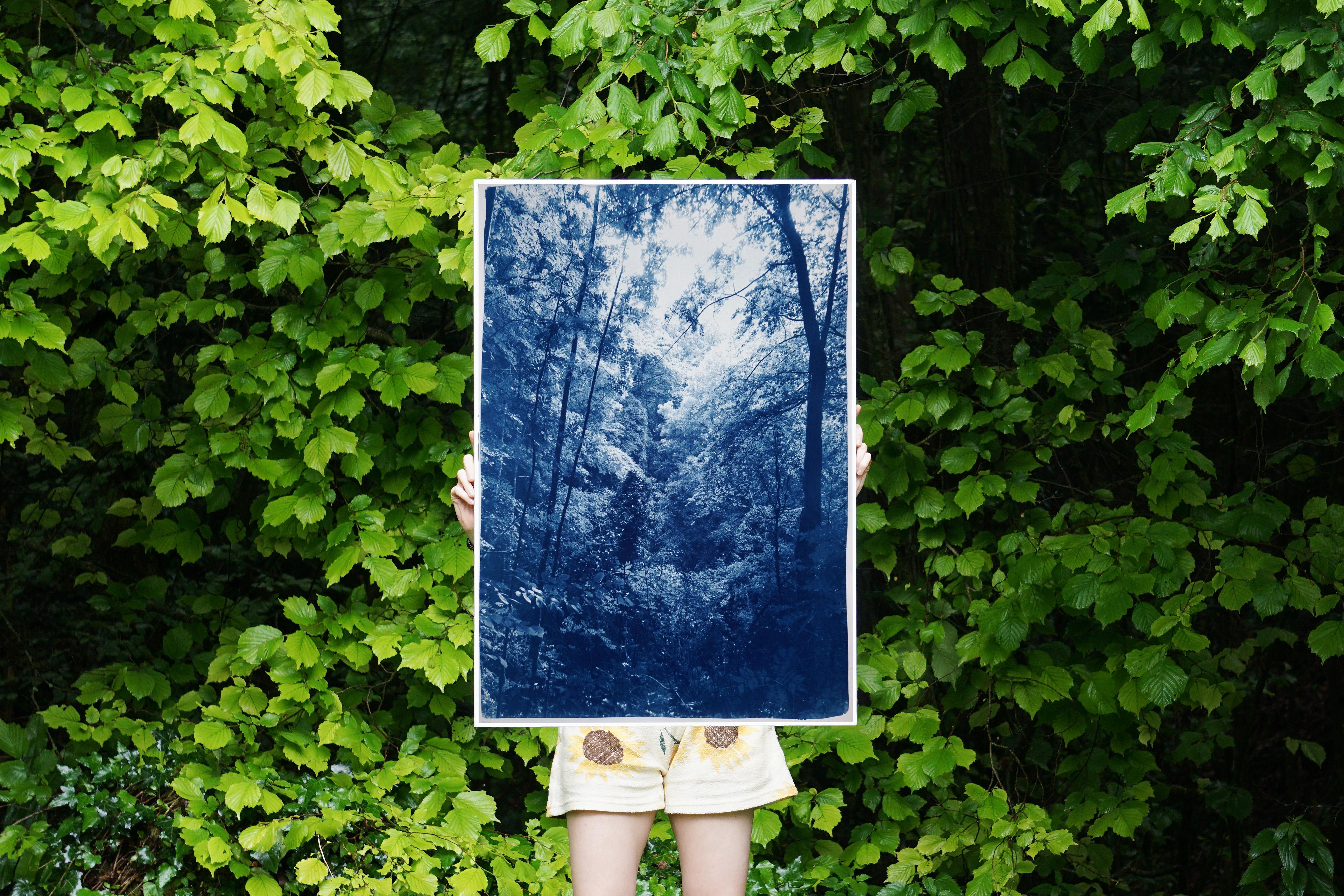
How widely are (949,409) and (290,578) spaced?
2.36m

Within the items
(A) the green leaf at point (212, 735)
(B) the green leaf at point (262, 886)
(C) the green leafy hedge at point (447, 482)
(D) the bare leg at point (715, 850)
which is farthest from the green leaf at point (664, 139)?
(B) the green leaf at point (262, 886)

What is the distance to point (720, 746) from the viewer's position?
1.76 meters

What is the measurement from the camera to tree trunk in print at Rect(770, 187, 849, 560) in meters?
1.71

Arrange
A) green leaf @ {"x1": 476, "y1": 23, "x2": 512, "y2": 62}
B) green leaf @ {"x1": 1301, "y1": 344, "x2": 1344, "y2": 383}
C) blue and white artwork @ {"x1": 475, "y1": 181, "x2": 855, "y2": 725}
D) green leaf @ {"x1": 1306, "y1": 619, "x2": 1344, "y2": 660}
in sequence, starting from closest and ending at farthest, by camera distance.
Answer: blue and white artwork @ {"x1": 475, "y1": 181, "x2": 855, "y2": 725}
green leaf @ {"x1": 1301, "y1": 344, "x2": 1344, "y2": 383}
green leaf @ {"x1": 1306, "y1": 619, "x2": 1344, "y2": 660}
green leaf @ {"x1": 476, "y1": 23, "x2": 512, "y2": 62}

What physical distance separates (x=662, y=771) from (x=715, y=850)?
135 mm

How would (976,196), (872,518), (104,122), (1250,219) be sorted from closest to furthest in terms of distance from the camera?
(1250,219), (104,122), (872,518), (976,196)

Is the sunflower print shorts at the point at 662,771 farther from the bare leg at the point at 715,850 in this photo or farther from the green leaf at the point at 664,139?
the green leaf at the point at 664,139

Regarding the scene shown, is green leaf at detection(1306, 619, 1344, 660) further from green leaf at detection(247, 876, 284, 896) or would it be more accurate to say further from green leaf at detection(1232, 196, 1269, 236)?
green leaf at detection(247, 876, 284, 896)

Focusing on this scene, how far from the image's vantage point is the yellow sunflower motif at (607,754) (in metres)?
1.72

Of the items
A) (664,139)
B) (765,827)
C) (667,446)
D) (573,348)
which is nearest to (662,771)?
(667,446)

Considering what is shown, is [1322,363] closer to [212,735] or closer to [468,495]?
[468,495]

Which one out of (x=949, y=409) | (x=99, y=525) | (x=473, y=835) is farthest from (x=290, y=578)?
(x=949, y=409)

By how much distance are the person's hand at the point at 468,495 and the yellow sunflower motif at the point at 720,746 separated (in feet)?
1.44

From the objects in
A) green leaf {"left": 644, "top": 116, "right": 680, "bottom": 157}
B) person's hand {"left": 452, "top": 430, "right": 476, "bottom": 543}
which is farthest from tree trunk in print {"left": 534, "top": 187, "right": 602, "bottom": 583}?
green leaf {"left": 644, "top": 116, "right": 680, "bottom": 157}
